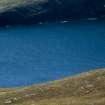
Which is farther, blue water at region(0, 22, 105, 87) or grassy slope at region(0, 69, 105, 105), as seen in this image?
blue water at region(0, 22, 105, 87)

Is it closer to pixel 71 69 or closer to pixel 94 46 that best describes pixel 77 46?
pixel 94 46

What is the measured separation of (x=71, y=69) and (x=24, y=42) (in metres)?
61.3

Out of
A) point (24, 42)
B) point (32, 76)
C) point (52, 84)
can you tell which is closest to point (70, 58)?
point (32, 76)

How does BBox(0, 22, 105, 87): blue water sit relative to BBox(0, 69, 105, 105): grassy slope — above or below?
below

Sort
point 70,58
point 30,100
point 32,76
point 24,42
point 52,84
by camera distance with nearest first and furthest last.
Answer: point 30,100 < point 52,84 < point 32,76 < point 70,58 < point 24,42

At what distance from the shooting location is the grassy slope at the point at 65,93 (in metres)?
63.8

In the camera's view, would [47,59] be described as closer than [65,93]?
No

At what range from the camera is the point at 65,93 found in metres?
68.1

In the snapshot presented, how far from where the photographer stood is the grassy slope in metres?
63.8

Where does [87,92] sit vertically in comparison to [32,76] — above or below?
above

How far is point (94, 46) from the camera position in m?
180

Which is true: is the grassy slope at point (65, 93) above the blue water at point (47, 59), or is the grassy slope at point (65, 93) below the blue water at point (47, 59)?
above

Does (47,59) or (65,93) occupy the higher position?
(65,93)

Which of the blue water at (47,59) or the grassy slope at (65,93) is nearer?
the grassy slope at (65,93)
